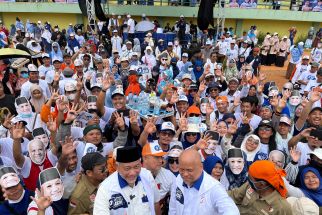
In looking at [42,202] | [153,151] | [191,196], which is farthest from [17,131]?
[191,196]

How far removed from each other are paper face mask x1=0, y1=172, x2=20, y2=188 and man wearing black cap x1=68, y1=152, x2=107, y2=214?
61cm

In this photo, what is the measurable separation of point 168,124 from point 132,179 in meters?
1.95

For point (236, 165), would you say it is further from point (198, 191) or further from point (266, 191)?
point (198, 191)

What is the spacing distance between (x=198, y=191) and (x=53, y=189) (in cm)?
150

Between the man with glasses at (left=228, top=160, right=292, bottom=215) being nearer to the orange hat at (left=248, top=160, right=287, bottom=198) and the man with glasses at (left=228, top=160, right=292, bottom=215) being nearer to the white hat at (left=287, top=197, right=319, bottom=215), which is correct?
the orange hat at (left=248, top=160, right=287, bottom=198)

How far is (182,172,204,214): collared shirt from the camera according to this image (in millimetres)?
2711

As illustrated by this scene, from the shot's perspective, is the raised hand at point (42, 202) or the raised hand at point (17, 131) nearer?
the raised hand at point (42, 202)

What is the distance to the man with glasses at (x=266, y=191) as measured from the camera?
296cm

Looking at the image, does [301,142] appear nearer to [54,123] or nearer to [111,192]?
[111,192]

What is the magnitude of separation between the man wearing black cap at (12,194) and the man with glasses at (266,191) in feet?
7.67

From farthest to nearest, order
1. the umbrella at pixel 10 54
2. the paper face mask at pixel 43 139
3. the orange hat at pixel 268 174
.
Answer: the umbrella at pixel 10 54
the paper face mask at pixel 43 139
the orange hat at pixel 268 174

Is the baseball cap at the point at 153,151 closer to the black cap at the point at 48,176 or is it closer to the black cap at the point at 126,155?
the black cap at the point at 126,155

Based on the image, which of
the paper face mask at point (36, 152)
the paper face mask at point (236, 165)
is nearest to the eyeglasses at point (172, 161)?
the paper face mask at point (236, 165)

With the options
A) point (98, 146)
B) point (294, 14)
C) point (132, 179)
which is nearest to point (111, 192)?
point (132, 179)
